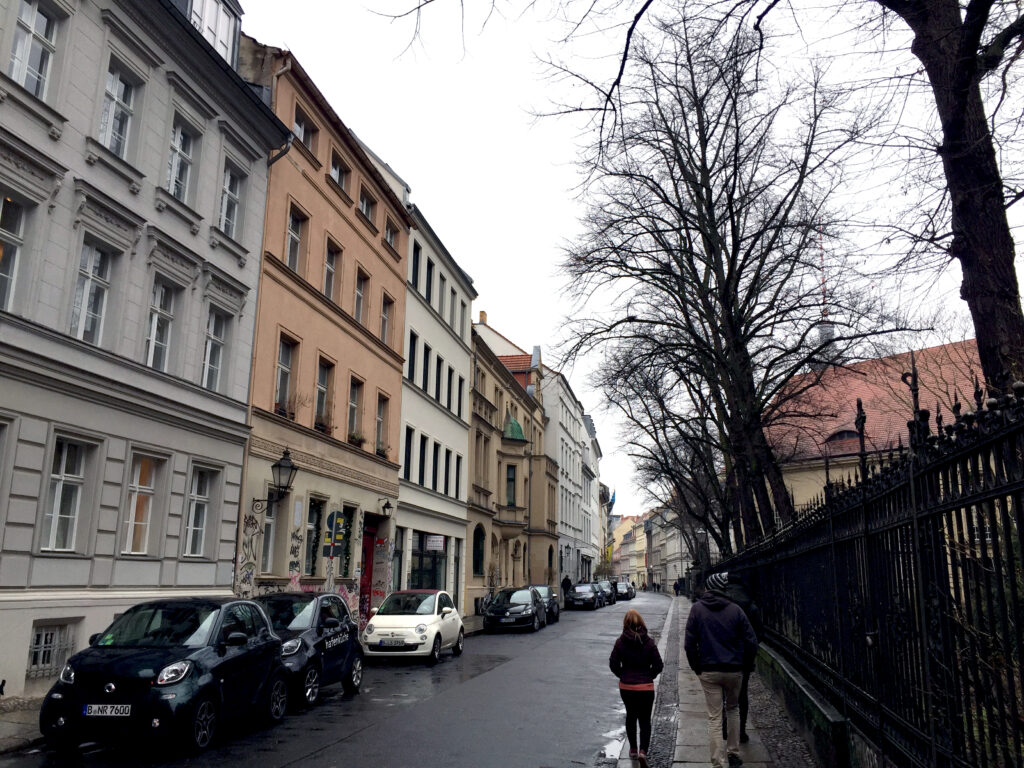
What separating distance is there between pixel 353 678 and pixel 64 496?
5.35 metres

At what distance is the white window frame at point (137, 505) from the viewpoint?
1435 cm

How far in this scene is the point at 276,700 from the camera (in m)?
10.9

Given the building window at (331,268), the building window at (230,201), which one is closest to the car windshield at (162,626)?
the building window at (230,201)

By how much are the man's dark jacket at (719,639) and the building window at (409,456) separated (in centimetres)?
2158

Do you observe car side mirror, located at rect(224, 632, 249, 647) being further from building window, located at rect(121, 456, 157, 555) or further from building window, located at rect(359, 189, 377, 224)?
building window, located at rect(359, 189, 377, 224)

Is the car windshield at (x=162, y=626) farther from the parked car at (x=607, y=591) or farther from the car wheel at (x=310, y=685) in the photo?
the parked car at (x=607, y=591)

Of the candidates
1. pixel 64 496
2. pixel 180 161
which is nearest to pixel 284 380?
pixel 180 161

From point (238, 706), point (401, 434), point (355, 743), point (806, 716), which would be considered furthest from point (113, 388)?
point (401, 434)

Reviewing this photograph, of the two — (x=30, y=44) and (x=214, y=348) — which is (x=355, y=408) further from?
(x=30, y=44)

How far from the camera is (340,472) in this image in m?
23.0

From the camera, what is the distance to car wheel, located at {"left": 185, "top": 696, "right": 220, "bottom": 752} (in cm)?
874

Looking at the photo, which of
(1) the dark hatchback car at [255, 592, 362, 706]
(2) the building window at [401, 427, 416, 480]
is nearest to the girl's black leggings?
(1) the dark hatchback car at [255, 592, 362, 706]

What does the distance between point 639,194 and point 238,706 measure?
46.0 ft

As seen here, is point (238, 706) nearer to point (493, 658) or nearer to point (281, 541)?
point (281, 541)
